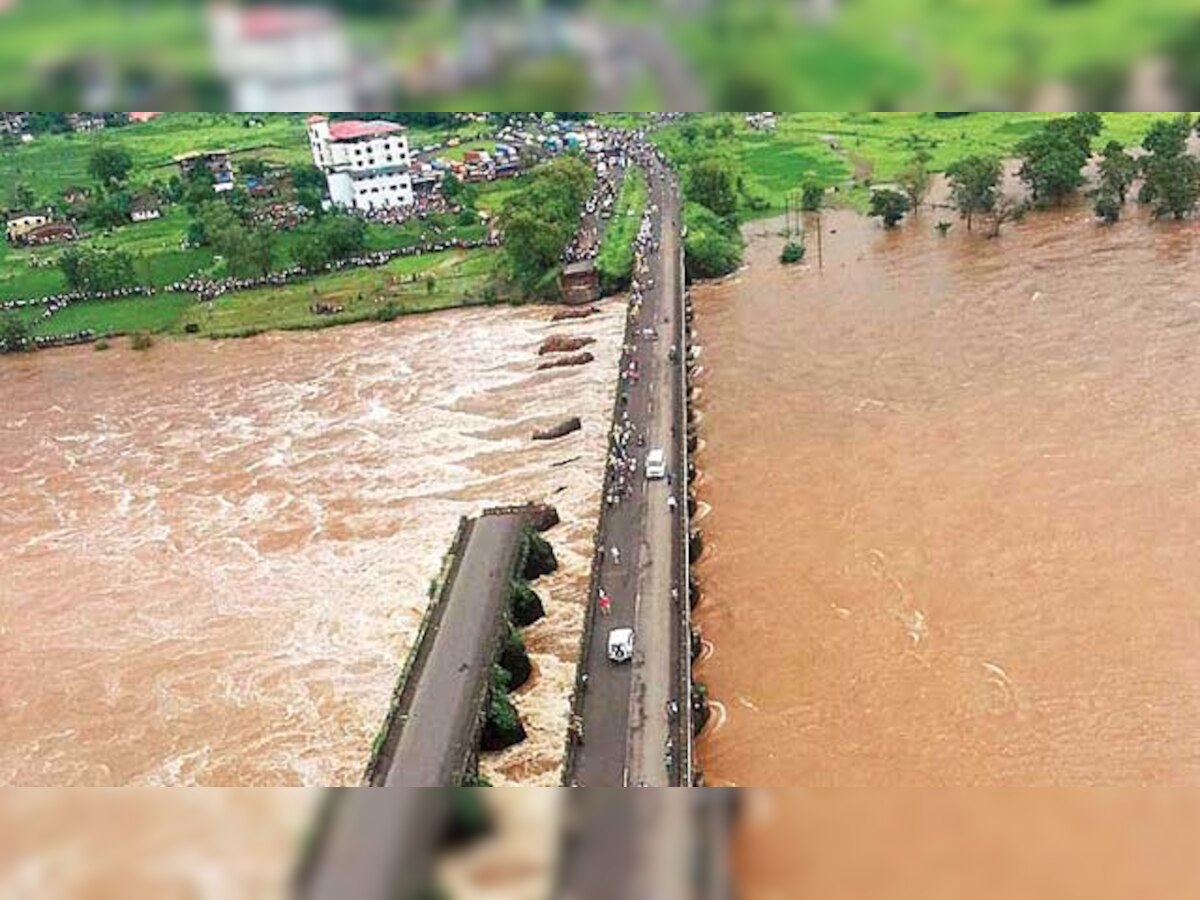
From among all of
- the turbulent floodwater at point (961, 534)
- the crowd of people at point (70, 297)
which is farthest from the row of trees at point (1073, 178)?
the crowd of people at point (70, 297)

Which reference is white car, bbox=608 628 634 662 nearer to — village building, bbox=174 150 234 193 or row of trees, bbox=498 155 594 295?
row of trees, bbox=498 155 594 295

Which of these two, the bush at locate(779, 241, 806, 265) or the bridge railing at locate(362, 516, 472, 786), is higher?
the bush at locate(779, 241, 806, 265)

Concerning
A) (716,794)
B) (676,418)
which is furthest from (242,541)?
(716,794)

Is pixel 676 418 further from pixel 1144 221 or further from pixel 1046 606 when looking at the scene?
pixel 1144 221

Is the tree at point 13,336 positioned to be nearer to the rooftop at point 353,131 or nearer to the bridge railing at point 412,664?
the rooftop at point 353,131

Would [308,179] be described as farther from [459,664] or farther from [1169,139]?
[459,664]

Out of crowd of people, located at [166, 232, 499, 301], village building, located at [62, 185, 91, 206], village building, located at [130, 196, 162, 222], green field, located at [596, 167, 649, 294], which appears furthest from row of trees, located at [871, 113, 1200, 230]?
village building, located at [62, 185, 91, 206]
